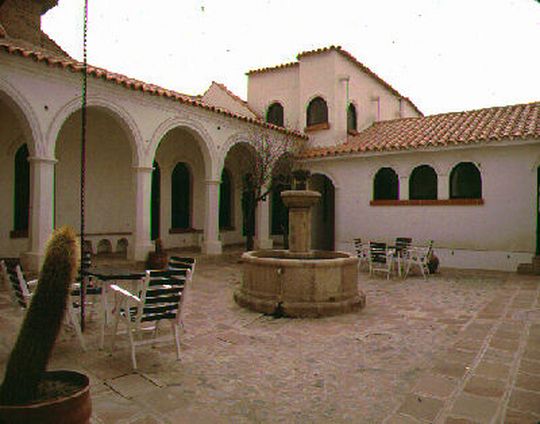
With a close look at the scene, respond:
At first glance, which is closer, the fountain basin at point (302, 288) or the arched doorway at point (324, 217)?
the fountain basin at point (302, 288)

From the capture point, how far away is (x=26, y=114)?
28.2 feet

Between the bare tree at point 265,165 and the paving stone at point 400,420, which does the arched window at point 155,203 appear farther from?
the paving stone at point 400,420

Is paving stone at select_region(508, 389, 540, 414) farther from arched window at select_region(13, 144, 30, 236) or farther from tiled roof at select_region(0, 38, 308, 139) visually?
arched window at select_region(13, 144, 30, 236)

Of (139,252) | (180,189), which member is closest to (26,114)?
(139,252)

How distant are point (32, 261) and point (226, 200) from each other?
903cm

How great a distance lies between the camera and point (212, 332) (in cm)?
564

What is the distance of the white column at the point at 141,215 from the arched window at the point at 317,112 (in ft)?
27.4

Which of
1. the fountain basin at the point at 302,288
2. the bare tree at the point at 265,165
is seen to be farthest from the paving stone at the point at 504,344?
the bare tree at the point at 265,165

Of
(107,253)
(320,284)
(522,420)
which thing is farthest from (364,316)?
(107,253)

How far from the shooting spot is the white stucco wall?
11.6 metres

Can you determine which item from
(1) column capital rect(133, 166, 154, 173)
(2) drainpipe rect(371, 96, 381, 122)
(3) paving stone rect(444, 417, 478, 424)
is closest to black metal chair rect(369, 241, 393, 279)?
(1) column capital rect(133, 166, 154, 173)

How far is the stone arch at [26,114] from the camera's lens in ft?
27.1

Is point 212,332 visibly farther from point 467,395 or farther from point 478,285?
point 478,285

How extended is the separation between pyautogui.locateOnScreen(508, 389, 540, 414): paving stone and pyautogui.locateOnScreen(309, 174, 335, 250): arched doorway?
44.5 ft
